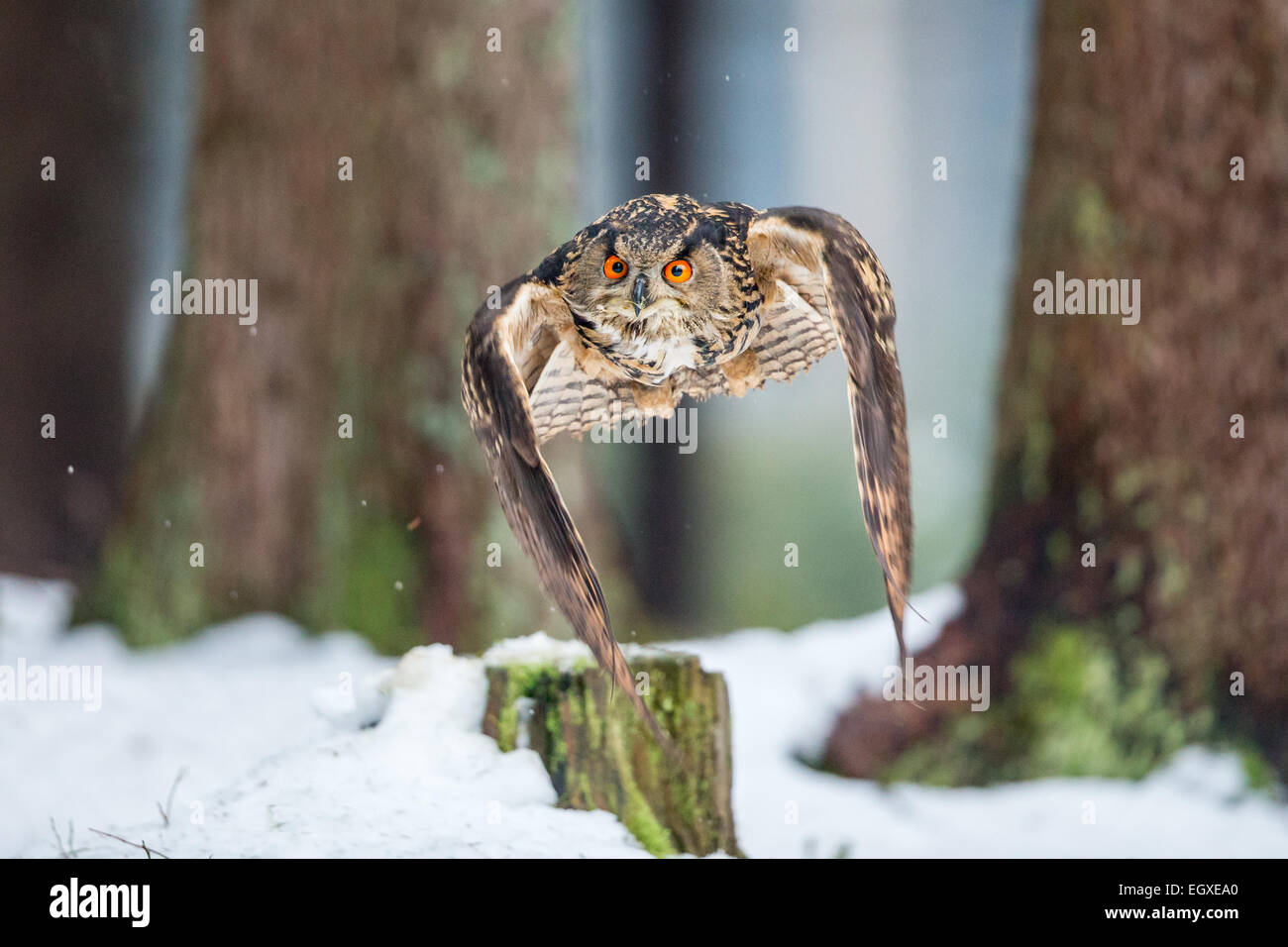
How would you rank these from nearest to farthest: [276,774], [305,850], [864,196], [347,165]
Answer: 1. [305,850]
2. [276,774]
3. [864,196]
4. [347,165]

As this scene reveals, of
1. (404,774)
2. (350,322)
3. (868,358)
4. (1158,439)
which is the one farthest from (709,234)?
(1158,439)

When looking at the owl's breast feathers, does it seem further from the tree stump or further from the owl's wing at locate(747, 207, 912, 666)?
the tree stump

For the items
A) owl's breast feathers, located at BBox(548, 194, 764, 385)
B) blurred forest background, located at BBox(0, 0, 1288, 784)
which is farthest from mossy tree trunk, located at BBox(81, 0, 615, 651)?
owl's breast feathers, located at BBox(548, 194, 764, 385)

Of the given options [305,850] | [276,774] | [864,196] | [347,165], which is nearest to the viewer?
[305,850]

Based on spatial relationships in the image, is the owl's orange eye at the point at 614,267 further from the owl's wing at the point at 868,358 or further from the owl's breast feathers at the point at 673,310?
the owl's wing at the point at 868,358

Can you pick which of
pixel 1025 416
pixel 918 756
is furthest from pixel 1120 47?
pixel 918 756

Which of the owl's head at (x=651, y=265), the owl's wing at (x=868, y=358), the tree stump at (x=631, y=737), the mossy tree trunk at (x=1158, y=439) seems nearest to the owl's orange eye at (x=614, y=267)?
the owl's head at (x=651, y=265)

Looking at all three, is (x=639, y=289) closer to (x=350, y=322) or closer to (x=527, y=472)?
(x=527, y=472)

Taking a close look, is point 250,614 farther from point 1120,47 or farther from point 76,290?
point 1120,47
